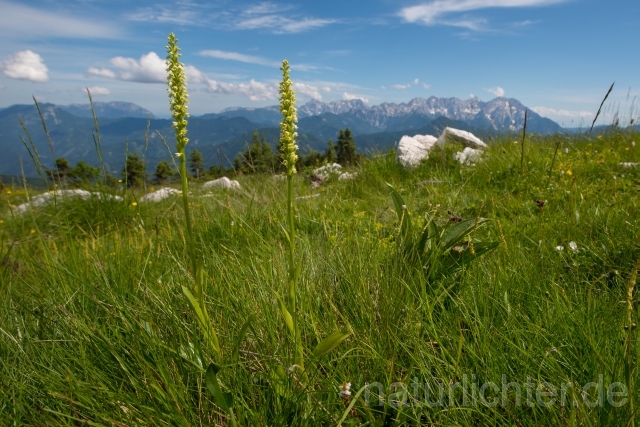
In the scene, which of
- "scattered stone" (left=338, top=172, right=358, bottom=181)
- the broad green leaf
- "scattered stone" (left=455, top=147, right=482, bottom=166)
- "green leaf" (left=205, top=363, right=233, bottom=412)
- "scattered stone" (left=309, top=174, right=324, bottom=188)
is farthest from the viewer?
"scattered stone" (left=309, top=174, right=324, bottom=188)

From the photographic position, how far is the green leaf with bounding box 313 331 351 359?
1.53 m

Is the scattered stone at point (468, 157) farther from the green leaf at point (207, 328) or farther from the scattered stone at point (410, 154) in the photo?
the green leaf at point (207, 328)

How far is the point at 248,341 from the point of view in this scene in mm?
1961

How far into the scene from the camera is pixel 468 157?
22.6 ft

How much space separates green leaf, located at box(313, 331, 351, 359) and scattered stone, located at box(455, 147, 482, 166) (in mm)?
5752

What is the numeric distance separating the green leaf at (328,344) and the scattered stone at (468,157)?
18.9ft

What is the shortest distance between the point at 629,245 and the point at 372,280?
2.01 m

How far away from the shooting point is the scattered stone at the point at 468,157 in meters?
6.67

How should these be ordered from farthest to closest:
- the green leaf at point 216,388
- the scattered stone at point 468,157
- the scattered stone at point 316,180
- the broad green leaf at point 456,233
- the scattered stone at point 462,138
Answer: the scattered stone at point 462,138
the scattered stone at point 316,180
the scattered stone at point 468,157
the broad green leaf at point 456,233
the green leaf at point 216,388

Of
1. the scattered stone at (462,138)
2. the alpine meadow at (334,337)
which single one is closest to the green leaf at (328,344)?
the alpine meadow at (334,337)

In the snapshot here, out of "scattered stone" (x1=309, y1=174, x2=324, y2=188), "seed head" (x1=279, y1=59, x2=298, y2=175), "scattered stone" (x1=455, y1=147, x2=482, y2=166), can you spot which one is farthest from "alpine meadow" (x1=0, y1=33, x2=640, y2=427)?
"scattered stone" (x1=309, y1=174, x2=324, y2=188)

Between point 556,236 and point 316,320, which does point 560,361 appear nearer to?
point 316,320

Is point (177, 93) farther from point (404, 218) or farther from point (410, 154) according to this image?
point (410, 154)

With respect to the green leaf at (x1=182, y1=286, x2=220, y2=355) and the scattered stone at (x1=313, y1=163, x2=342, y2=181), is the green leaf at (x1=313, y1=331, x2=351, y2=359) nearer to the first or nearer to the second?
the green leaf at (x1=182, y1=286, x2=220, y2=355)
